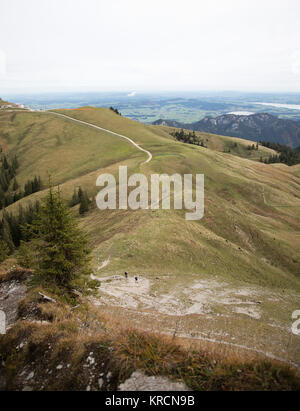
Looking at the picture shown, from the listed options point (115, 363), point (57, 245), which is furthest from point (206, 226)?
point (115, 363)

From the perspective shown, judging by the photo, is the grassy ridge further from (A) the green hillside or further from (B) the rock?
(B) the rock

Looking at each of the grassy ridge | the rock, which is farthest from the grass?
the grassy ridge

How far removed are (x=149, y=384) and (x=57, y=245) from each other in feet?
34.6

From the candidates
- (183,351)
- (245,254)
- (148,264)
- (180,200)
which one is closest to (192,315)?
(148,264)

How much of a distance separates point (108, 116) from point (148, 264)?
148 metres

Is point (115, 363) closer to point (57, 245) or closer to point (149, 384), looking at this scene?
point (149, 384)

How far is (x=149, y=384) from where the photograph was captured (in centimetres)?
582

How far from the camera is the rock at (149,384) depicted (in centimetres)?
574

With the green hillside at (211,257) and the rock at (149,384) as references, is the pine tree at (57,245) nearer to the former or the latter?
the green hillside at (211,257)

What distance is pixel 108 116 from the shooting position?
15775 centimetres

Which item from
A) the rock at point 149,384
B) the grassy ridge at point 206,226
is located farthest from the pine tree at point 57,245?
the grassy ridge at point 206,226

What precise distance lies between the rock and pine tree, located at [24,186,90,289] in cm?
928

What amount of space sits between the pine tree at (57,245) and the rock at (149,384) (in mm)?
9278

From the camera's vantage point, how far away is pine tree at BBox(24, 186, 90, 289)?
1408cm
